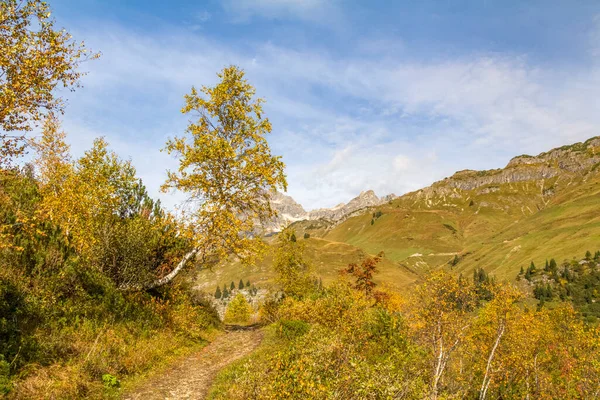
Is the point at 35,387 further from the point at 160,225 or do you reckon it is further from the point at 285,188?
the point at 285,188

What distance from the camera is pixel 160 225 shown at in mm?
19938

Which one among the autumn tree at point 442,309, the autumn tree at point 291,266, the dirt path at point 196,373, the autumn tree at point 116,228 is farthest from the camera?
the autumn tree at point 291,266

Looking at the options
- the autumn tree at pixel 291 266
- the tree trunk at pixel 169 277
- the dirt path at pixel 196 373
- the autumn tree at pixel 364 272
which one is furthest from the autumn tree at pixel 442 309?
the autumn tree at pixel 364 272

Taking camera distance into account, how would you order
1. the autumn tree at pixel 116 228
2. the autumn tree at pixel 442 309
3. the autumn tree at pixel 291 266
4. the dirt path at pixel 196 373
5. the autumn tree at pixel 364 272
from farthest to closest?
the autumn tree at pixel 364 272, the autumn tree at pixel 291 266, the autumn tree at pixel 442 309, the autumn tree at pixel 116 228, the dirt path at pixel 196 373

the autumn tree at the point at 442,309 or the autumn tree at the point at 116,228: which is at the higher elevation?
the autumn tree at the point at 116,228

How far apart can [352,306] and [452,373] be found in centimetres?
1595

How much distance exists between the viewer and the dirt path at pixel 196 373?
508 inches

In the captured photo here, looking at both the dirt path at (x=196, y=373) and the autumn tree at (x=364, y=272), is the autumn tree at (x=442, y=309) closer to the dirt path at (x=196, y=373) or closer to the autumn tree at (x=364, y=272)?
the dirt path at (x=196, y=373)

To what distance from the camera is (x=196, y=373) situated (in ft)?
51.9

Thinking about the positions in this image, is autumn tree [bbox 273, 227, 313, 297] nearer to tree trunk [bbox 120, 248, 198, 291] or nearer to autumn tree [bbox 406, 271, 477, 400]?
autumn tree [bbox 406, 271, 477, 400]

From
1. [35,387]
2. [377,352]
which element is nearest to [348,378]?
[35,387]

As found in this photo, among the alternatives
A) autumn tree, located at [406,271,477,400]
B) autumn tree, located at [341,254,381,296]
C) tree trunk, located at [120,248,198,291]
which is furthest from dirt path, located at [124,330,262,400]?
autumn tree, located at [341,254,381,296]

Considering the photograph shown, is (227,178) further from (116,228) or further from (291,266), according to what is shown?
(291,266)

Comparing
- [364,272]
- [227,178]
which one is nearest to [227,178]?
[227,178]
